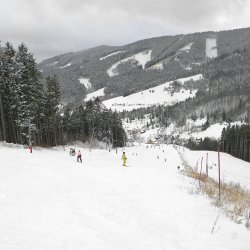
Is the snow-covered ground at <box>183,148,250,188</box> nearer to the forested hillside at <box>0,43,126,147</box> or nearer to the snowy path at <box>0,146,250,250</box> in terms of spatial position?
the forested hillside at <box>0,43,126,147</box>

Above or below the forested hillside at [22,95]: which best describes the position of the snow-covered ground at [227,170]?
below

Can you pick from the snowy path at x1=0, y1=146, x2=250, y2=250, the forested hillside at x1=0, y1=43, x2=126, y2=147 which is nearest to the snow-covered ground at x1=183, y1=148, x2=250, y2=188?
the forested hillside at x1=0, y1=43, x2=126, y2=147

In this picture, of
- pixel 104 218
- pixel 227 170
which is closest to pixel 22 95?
pixel 104 218

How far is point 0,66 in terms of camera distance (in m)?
43.4

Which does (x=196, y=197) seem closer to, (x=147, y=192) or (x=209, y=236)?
(x=147, y=192)

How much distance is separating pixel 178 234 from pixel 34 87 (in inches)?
1575

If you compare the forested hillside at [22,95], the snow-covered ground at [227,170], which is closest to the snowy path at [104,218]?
the forested hillside at [22,95]

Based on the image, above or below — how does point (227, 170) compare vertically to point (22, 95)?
below

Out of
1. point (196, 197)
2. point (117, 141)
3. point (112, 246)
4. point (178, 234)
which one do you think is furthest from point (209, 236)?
point (117, 141)

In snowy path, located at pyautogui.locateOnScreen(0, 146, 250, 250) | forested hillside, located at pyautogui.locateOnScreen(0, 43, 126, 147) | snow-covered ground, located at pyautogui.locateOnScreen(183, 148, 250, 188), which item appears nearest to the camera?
snowy path, located at pyautogui.locateOnScreen(0, 146, 250, 250)

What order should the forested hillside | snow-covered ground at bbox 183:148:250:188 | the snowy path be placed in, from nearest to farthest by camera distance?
1. the snowy path
2. the forested hillside
3. snow-covered ground at bbox 183:148:250:188

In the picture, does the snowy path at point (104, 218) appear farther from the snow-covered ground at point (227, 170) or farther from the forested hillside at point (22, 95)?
the snow-covered ground at point (227, 170)

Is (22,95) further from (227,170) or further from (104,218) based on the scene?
(227,170)

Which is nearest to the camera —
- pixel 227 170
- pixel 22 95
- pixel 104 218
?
pixel 104 218
